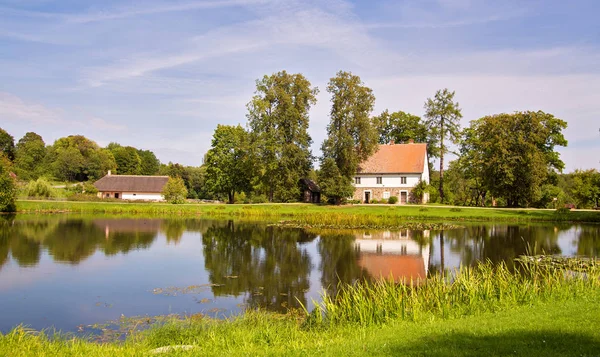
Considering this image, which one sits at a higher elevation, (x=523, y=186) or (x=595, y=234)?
(x=523, y=186)

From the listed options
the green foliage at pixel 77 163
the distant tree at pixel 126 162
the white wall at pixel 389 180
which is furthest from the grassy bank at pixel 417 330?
the distant tree at pixel 126 162

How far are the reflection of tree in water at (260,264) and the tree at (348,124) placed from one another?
1958 centimetres

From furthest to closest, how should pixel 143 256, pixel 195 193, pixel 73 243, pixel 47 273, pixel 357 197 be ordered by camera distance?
pixel 195 193 → pixel 357 197 → pixel 73 243 → pixel 143 256 → pixel 47 273

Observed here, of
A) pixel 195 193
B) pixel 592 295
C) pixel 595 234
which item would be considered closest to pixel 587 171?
pixel 595 234

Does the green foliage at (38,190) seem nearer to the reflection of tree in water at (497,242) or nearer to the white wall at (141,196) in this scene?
the white wall at (141,196)

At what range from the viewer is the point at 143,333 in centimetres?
980

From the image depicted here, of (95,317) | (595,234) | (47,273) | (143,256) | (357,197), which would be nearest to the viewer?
(95,317)

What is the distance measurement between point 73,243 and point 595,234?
101 feet

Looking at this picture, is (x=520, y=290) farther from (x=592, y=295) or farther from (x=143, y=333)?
(x=143, y=333)

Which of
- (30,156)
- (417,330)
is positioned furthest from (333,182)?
(30,156)

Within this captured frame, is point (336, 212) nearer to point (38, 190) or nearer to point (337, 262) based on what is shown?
point (337, 262)

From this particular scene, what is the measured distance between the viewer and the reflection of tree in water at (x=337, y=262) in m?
16.6

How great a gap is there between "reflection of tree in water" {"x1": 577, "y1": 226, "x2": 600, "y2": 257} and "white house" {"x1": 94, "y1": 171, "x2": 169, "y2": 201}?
2108 inches

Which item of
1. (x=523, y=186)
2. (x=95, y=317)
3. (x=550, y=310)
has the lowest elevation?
(x=95, y=317)
